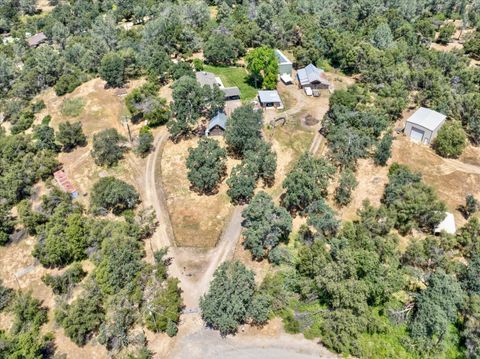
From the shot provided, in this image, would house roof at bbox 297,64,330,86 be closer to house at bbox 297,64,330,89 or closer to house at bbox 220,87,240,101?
house at bbox 297,64,330,89

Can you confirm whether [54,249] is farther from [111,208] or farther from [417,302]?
[417,302]

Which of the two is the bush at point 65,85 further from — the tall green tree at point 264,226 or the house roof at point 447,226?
the house roof at point 447,226

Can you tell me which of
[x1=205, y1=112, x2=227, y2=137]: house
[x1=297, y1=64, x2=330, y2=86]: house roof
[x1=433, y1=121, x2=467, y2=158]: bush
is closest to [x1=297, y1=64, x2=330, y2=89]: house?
[x1=297, y1=64, x2=330, y2=86]: house roof

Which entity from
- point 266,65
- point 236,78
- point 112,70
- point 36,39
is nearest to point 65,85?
point 112,70

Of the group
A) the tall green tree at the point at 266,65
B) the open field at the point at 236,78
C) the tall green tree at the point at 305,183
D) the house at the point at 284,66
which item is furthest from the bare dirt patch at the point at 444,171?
the open field at the point at 236,78

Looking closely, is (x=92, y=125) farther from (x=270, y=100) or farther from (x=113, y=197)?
(x=270, y=100)
